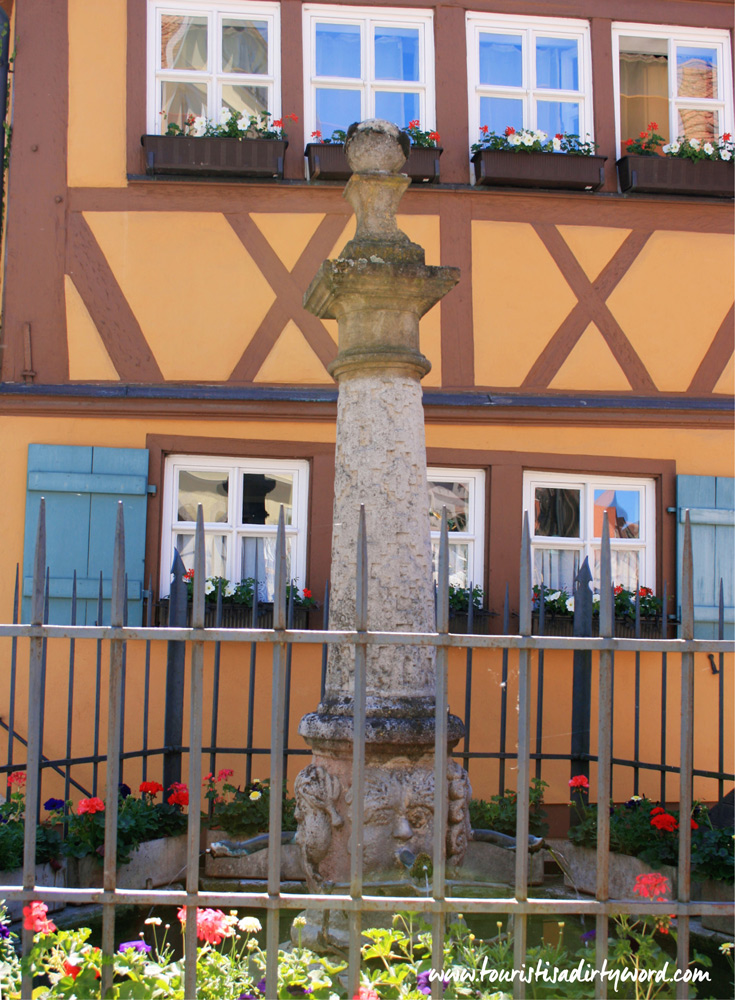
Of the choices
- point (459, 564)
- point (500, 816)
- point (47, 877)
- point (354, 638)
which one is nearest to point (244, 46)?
point (459, 564)

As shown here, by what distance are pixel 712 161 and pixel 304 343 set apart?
3.00 metres

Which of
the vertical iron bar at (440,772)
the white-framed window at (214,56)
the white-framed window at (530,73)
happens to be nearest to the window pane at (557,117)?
the white-framed window at (530,73)

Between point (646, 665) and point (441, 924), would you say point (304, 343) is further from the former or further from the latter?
point (441, 924)

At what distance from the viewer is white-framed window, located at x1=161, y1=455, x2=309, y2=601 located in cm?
655

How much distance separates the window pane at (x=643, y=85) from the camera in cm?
720

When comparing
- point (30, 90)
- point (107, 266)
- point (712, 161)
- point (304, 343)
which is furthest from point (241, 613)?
point (712, 161)

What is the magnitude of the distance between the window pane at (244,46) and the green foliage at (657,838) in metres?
5.14

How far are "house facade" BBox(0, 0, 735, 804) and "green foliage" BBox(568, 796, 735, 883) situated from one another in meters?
1.88

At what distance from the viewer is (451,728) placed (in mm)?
3510

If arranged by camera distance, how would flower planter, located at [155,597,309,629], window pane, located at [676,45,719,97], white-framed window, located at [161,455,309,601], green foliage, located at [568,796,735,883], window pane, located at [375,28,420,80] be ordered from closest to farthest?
green foliage, located at [568,796,735,883], flower planter, located at [155,597,309,629], white-framed window, located at [161,455,309,601], window pane, located at [375,28,420,80], window pane, located at [676,45,719,97]

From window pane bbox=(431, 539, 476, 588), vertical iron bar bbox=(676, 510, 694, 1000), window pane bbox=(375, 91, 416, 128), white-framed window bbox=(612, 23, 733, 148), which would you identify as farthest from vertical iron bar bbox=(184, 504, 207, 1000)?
white-framed window bbox=(612, 23, 733, 148)

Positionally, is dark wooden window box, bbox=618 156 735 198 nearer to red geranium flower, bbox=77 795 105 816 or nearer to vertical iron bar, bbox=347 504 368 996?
red geranium flower, bbox=77 795 105 816

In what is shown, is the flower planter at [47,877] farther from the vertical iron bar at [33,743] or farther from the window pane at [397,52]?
the window pane at [397,52]

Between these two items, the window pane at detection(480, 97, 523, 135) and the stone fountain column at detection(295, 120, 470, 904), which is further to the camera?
→ the window pane at detection(480, 97, 523, 135)
